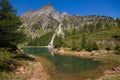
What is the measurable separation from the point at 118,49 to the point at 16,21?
2554 inches

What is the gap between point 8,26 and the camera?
133 feet

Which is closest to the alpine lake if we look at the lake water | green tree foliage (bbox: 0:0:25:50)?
the lake water

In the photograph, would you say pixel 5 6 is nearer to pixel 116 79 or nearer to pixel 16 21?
pixel 16 21

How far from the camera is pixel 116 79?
32125 millimetres

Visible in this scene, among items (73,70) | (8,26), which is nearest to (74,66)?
(73,70)

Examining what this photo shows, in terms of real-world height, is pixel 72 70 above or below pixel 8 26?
below

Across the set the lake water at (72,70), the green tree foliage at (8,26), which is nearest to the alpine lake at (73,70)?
the lake water at (72,70)

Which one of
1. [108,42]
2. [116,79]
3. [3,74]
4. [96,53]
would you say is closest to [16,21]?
[3,74]

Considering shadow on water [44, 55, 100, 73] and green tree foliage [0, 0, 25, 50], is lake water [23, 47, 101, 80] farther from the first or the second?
green tree foliage [0, 0, 25, 50]

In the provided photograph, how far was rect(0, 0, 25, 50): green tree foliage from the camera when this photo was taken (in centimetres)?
4017

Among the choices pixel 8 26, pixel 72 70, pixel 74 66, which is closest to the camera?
pixel 8 26

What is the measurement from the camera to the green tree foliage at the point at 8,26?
40.2 meters

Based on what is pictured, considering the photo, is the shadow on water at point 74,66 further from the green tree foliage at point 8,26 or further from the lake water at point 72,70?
the green tree foliage at point 8,26

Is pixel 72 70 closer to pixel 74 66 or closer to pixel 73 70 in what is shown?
pixel 73 70
